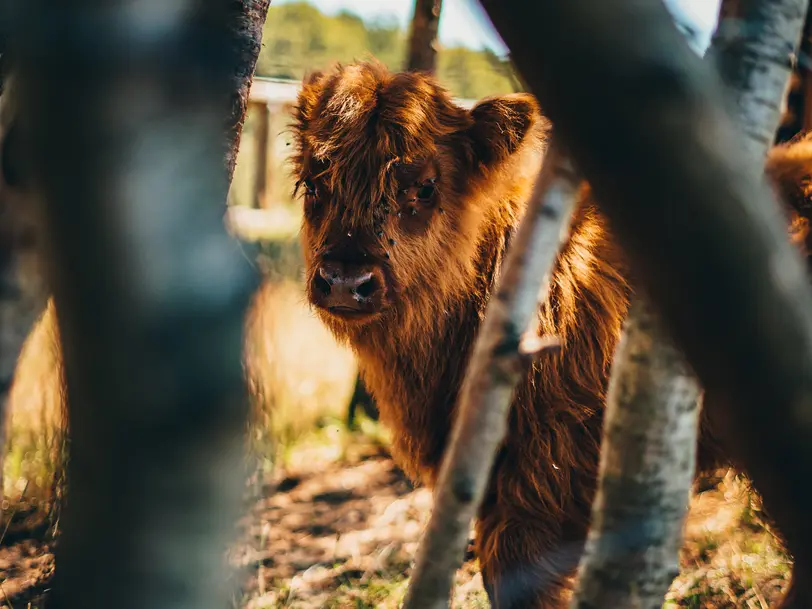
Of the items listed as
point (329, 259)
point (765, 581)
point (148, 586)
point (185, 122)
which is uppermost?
point (185, 122)

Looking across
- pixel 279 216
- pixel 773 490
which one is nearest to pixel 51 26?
pixel 773 490

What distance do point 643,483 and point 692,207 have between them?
1.51 meters

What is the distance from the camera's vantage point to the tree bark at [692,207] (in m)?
0.65

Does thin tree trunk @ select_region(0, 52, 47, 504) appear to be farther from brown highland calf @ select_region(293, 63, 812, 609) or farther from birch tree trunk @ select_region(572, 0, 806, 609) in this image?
birch tree trunk @ select_region(572, 0, 806, 609)

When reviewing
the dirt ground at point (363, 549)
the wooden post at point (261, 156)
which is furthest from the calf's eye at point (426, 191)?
the wooden post at point (261, 156)

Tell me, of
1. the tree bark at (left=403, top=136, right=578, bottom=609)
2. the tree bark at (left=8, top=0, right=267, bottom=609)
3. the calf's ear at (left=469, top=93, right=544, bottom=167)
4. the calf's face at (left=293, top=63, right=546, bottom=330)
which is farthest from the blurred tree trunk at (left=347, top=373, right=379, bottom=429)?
the tree bark at (left=8, top=0, right=267, bottom=609)

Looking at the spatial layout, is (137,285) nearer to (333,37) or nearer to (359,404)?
(359,404)

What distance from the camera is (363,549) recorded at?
460 centimetres

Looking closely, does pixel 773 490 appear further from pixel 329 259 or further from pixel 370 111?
pixel 370 111

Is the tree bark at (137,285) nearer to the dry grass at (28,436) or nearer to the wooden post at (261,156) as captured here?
the dry grass at (28,436)

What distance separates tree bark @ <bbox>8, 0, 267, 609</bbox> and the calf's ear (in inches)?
111

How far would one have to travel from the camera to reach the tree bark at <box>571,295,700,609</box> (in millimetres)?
2008

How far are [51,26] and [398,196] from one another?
2.75m

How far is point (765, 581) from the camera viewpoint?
3.81 meters
